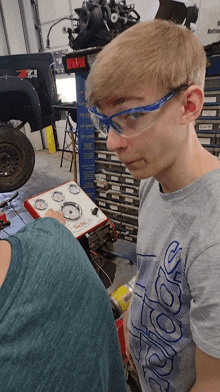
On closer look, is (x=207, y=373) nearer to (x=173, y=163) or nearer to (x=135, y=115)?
(x=173, y=163)

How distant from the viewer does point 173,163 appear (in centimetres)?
76

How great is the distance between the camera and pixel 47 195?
227cm

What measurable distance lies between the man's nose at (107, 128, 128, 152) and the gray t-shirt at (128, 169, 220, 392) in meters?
0.24

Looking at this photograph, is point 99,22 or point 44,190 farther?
point 44,190

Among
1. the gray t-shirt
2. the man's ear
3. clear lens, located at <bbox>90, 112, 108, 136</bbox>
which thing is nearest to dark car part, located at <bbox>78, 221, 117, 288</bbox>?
the gray t-shirt

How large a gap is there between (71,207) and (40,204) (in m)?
0.30

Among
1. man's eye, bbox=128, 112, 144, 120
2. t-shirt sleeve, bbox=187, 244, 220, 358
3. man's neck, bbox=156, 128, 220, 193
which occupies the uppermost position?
man's eye, bbox=128, 112, 144, 120

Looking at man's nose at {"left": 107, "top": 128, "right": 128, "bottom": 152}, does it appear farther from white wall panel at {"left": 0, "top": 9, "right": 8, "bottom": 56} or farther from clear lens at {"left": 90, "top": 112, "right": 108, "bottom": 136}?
white wall panel at {"left": 0, "top": 9, "right": 8, "bottom": 56}

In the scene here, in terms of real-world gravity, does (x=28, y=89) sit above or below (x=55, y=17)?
below

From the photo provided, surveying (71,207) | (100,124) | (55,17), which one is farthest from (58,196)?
(55,17)

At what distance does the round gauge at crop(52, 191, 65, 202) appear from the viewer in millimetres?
2277

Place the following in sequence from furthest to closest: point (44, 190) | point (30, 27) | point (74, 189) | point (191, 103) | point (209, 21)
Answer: point (30, 27) < point (44, 190) < point (74, 189) < point (209, 21) < point (191, 103)

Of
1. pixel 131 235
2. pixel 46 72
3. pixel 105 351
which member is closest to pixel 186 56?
pixel 105 351

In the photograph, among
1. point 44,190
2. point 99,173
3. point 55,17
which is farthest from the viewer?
point 55,17
